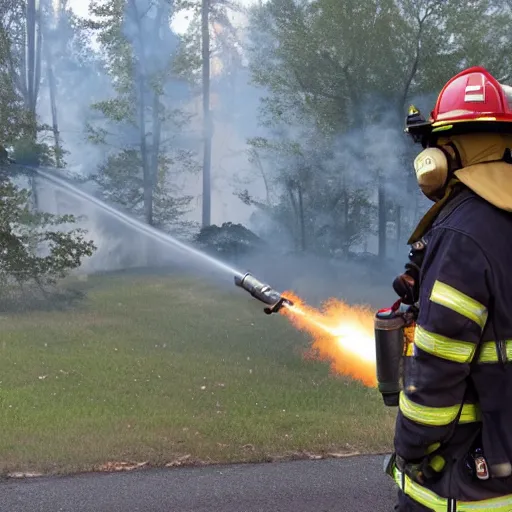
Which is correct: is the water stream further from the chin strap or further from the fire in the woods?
the chin strap

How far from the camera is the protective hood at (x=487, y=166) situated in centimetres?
176

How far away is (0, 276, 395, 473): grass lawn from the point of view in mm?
4625

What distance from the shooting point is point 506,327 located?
1745 mm

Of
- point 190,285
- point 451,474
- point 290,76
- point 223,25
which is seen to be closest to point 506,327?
point 451,474

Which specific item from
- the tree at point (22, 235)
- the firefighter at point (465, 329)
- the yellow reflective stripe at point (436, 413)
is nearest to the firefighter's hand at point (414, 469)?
the firefighter at point (465, 329)

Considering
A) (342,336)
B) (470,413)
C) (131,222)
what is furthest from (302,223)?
(470,413)

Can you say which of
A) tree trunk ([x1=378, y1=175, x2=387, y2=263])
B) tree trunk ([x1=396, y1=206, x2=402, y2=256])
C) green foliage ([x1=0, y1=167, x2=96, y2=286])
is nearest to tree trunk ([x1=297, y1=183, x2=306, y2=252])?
tree trunk ([x1=378, y1=175, x2=387, y2=263])

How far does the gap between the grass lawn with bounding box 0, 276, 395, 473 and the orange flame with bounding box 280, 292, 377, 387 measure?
23 cm

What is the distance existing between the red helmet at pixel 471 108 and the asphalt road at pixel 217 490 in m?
2.62

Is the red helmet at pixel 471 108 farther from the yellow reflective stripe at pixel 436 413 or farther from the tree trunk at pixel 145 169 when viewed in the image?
the tree trunk at pixel 145 169

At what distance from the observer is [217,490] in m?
3.80

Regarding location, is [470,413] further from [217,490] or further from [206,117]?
[206,117]

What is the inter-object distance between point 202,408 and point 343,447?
64.4 inches

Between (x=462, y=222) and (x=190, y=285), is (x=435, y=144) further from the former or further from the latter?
(x=190, y=285)
